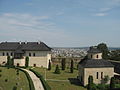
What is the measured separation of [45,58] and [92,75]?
2357 cm

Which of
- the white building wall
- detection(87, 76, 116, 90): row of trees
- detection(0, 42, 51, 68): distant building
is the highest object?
detection(0, 42, 51, 68): distant building

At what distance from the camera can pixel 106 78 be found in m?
40.2

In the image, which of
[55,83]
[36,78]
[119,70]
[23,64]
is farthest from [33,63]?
[119,70]

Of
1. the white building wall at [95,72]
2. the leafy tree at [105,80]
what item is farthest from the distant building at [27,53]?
the leafy tree at [105,80]

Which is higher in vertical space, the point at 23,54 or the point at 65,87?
the point at 23,54

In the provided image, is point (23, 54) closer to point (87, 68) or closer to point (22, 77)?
point (22, 77)

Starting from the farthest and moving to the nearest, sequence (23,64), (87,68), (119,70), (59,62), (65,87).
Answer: (59,62) < (23,64) < (119,70) < (87,68) < (65,87)

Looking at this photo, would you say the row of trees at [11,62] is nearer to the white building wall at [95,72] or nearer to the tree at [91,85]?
the white building wall at [95,72]

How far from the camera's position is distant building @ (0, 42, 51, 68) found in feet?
192

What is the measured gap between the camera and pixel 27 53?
199 ft

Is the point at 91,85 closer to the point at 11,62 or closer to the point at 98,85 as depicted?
the point at 98,85

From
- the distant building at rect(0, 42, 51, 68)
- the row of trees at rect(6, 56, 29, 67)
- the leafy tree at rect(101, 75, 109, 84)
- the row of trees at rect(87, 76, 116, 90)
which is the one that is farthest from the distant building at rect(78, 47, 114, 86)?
the distant building at rect(0, 42, 51, 68)

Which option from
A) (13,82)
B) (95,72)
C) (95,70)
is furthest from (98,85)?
(13,82)

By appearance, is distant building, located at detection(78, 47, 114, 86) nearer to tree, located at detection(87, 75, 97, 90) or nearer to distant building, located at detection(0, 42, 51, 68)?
tree, located at detection(87, 75, 97, 90)
